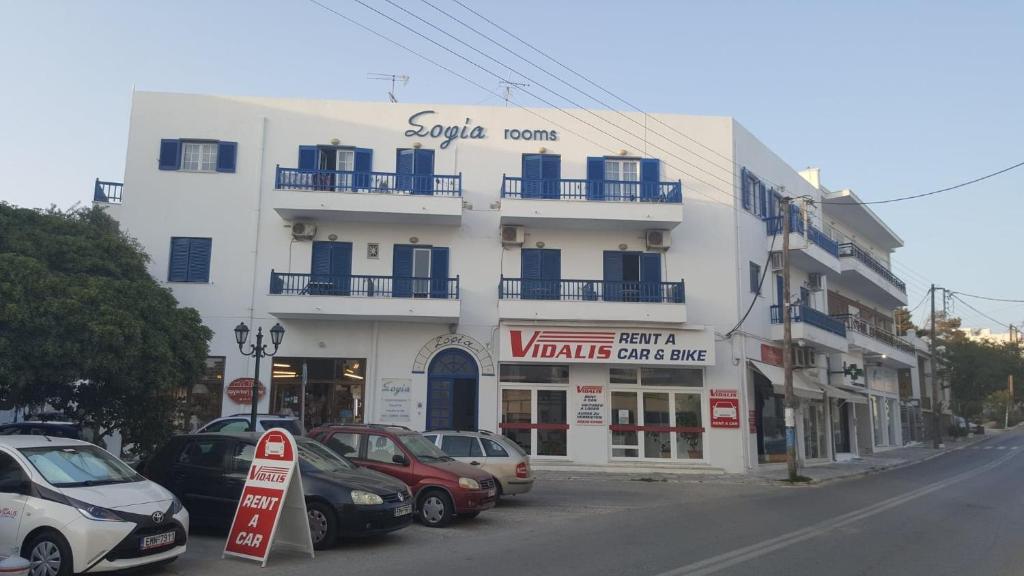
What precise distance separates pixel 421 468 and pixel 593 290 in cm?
1253

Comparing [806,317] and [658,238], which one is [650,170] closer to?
[658,238]

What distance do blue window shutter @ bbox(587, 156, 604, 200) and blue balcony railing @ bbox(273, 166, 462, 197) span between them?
430 cm

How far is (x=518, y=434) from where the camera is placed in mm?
24016

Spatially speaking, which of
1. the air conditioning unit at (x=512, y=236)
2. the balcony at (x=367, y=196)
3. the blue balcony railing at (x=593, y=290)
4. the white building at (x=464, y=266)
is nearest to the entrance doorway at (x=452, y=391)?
the white building at (x=464, y=266)

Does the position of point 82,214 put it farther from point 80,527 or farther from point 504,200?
point 80,527

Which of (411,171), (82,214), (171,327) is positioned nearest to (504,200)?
(411,171)

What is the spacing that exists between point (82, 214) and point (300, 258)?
6.49 meters

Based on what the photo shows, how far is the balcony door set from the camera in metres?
24.2

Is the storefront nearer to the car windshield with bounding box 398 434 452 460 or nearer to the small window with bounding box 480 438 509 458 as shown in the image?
the small window with bounding box 480 438 509 458

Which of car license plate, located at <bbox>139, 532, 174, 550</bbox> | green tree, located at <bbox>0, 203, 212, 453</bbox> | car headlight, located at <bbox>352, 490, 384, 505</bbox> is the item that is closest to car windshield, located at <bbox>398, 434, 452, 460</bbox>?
car headlight, located at <bbox>352, 490, 384, 505</bbox>

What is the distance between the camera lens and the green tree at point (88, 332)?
1345cm

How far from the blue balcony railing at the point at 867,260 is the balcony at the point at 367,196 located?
64.9ft

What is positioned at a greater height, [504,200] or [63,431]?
[504,200]

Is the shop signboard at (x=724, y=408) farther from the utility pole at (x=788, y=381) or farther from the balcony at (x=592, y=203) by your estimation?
the balcony at (x=592, y=203)
